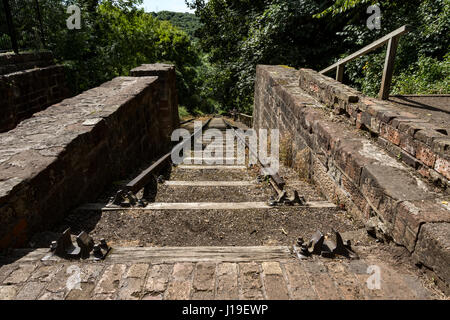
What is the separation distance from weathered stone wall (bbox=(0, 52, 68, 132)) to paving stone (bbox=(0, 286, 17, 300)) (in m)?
4.23

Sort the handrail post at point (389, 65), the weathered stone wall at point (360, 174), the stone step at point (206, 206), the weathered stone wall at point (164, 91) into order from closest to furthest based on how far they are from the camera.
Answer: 1. the weathered stone wall at point (360, 174)
2. the stone step at point (206, 206)
3. the handrail post at point (389, 65)
4. the weathered stone wall at point (164, 91)

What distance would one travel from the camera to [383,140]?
2734mm

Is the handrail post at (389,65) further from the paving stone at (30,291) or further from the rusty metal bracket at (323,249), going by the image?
the paving stone at (30,291)

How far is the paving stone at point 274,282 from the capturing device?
1494 mm

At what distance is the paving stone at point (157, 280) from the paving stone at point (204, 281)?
0.16 m

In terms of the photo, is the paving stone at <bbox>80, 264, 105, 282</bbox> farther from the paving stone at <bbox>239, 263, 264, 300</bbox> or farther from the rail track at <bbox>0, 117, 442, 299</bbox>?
the paving stone at <bbox>239, 263, 264, 300</bbox>

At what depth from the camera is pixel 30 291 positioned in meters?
1.51

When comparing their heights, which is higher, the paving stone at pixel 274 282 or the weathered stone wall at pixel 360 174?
the weathered stone wall at pixel 360 174

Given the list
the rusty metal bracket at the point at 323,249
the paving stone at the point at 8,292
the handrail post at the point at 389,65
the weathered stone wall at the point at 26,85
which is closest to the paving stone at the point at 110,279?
the paving stone at the point at 8,292

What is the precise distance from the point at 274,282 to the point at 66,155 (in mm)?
2026

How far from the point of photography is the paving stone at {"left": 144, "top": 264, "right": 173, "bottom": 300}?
151 centimetres

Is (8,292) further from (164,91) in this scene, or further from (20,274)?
(164,91)

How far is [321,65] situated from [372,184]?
8.05 m

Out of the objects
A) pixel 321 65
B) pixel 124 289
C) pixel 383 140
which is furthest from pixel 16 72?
pixel 321 65
